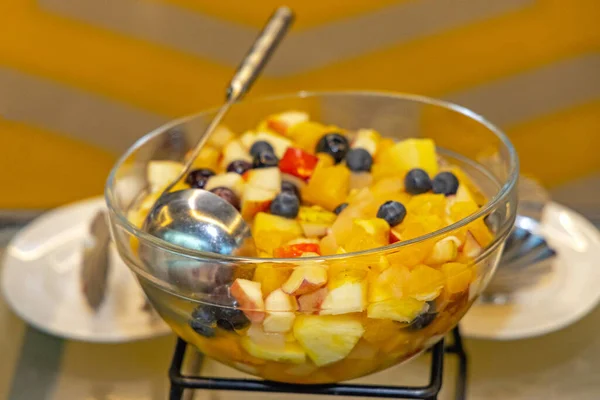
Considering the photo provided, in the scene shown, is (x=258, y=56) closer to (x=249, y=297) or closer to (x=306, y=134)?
(x=306, y=134)

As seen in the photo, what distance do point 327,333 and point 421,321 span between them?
0.26 ft

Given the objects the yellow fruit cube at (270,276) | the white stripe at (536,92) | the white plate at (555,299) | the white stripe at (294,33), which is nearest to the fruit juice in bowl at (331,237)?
the yellow fruit cube at (270,276)

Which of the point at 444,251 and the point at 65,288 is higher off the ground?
the point at 444,251

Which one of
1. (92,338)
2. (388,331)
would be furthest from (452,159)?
(92,338)

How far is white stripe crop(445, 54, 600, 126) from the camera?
1.53 m

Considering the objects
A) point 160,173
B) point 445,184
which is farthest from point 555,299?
point 160,173

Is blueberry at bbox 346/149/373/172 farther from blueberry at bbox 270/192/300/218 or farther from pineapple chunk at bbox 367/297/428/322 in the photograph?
pineapple chunk at bbox 367/297/428/322

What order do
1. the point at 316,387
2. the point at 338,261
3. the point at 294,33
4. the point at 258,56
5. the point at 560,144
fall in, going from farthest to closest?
the point at 560,144, the point at 294,33, the point at 258,56, the point at 316,387, the point at 338,261

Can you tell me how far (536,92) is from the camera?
5.10 ft

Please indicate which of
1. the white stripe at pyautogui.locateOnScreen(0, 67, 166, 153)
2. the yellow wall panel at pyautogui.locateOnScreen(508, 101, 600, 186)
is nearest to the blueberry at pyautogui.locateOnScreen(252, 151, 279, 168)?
the white stripe at pyautogui.locateOnScreen(0, 67, 166, 153)

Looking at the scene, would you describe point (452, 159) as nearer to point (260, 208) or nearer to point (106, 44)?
point (260, 208)

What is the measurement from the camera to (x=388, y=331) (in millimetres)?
536

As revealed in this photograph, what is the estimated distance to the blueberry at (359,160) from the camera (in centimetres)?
69

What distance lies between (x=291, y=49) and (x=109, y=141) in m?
0.47
